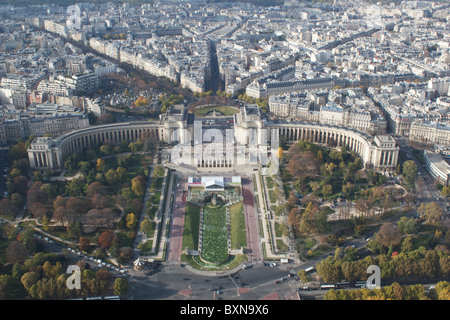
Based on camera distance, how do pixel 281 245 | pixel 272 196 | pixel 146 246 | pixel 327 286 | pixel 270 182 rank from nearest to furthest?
1. pixel 327 286
2. pixel 146 246
3. pixel 281 245
4. pixel 272 196
5. pixel 270 182

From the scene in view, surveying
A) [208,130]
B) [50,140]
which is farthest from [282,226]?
[50,140]

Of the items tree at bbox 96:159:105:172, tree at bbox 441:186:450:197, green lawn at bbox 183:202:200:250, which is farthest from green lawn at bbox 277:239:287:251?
tree at bbox 96:159:105:172

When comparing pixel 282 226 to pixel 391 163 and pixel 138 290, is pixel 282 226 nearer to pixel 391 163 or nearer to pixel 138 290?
pixel 138 290

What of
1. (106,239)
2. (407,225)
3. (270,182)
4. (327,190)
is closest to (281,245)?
(327,190)

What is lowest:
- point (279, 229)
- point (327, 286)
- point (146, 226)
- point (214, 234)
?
point (327, 286)

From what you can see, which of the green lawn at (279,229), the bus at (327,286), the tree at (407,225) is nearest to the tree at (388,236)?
the tree at (407,225)

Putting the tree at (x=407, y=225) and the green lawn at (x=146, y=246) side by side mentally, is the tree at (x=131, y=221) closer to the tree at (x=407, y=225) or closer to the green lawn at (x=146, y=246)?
the green lawn at (x=146, y=246)

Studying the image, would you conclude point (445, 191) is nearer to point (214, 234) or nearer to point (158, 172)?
point (214, 234)
